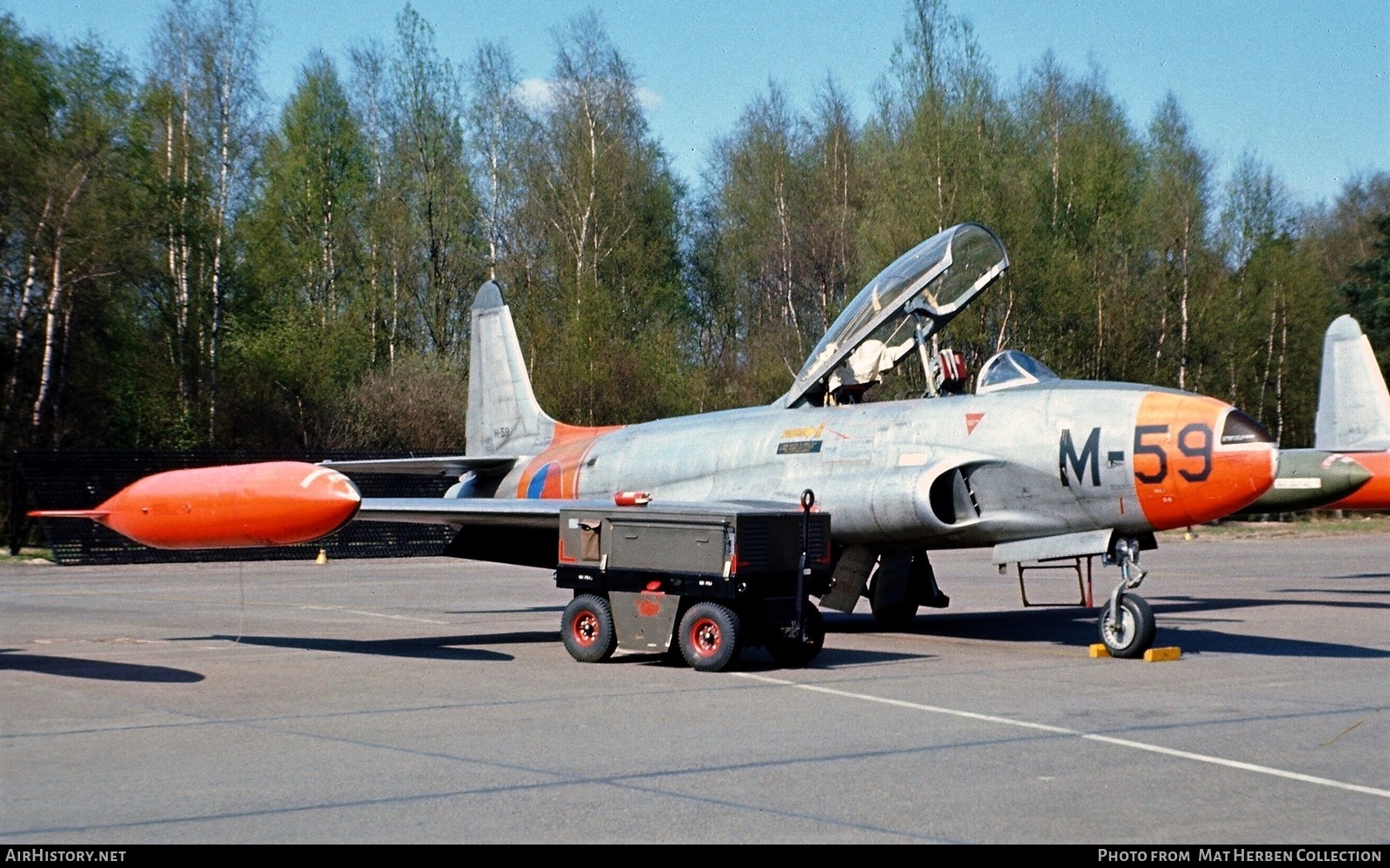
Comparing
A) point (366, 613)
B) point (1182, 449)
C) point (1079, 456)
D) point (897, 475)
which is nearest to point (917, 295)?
point (897, 475)

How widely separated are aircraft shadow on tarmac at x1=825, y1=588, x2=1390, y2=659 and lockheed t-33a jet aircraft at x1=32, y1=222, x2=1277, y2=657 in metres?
0.81

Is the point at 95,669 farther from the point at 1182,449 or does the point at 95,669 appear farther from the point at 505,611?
the point at 1182,449

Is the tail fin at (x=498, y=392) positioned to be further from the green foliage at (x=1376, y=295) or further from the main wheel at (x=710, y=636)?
the green foliage at (x=1376, y=295)

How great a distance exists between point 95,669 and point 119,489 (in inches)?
770

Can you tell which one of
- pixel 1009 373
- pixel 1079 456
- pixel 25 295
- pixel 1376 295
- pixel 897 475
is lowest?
pixel 897 475

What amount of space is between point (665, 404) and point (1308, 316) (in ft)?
96.6

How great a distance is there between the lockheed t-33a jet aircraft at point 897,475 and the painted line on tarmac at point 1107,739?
1.72m

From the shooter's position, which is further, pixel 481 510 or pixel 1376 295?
pixel 1376 295

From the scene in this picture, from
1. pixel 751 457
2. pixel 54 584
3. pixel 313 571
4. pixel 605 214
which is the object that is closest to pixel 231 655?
pixel 751 457

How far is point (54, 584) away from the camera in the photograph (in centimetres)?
2294

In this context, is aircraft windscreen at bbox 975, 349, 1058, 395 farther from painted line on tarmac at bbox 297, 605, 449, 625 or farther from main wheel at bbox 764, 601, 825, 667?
painted line on tarmac at bbox 297, 605, 449, 625

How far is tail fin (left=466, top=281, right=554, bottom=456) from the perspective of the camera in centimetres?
1972

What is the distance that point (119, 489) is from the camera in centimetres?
3016

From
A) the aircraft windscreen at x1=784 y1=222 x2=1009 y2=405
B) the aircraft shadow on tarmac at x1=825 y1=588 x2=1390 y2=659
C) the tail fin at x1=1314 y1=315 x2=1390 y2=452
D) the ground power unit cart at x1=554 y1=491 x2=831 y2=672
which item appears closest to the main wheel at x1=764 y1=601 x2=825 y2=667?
the ground power unit cart at x1=554 y1=491 x2=831 y2=672
